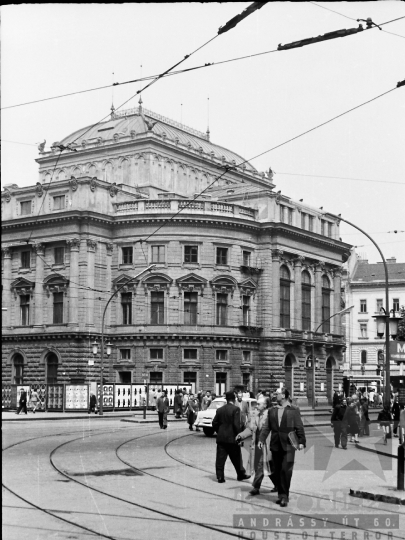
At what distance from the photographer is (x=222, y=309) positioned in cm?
5878

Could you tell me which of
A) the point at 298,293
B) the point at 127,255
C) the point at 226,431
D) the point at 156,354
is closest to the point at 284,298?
the point at 298,293

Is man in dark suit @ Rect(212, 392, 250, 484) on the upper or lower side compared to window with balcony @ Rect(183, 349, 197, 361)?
upper

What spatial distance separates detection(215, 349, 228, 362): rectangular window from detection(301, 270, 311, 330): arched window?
9.43m

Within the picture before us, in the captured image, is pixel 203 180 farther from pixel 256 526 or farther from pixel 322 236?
pixel 256 526

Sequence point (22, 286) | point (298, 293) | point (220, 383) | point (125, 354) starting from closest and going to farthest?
point (125, 354)
point (220, 383)
point (22, 286)
point (298, 293)

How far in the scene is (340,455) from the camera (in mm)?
21594

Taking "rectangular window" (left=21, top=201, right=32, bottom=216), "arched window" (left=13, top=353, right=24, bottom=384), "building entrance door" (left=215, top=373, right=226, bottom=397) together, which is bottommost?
"building entrance door" (left=215, top=373, right=226, bottom=397)

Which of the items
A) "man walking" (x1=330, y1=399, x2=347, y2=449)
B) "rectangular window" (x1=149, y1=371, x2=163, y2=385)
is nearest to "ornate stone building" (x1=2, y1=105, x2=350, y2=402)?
"rectangular window" (x1=149, y1=371, x2=163, y2=385)

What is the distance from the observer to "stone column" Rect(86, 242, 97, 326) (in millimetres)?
55875

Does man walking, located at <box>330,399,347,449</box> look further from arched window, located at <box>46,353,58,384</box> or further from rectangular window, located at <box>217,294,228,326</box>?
arched window, located at <box>46,353,58,384</box>

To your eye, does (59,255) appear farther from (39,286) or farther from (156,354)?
(156,354)

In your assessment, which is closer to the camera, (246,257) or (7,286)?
(7,286)

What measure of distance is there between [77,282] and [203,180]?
17540 millimetres

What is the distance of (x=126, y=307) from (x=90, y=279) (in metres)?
3.58
